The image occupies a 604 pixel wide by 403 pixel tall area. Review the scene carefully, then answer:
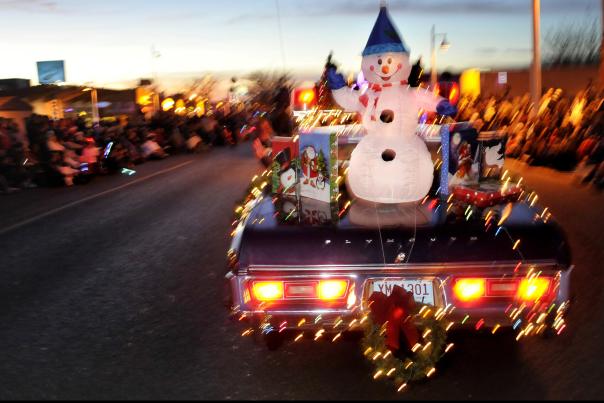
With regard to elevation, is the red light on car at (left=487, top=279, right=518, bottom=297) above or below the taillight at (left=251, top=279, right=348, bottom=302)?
below

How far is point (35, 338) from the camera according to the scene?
525cm

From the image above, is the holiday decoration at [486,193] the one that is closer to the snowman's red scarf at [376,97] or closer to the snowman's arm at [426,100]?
the snowman's arm at [426,100]

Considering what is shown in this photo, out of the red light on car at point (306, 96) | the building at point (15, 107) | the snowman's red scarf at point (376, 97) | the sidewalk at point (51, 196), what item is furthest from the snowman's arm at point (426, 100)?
the building at point (15, 107)

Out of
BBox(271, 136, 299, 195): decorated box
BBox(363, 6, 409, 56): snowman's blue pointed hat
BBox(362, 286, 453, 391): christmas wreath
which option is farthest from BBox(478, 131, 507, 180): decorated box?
BBox(362, 286, 453, 391): christmas wreath

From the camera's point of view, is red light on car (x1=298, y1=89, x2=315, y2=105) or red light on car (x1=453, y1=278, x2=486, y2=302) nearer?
red light on car (x1=453, y1=278, x2=486, y2=302)

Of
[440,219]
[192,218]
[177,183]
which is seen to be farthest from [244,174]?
[440,219]

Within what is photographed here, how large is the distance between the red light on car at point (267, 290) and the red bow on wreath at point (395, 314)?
1.68ft

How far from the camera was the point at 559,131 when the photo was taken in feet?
51.2

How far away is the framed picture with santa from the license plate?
1.11m

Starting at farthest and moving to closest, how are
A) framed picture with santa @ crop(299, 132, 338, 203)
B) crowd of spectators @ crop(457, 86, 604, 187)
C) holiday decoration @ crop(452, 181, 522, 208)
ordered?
crowd of spectators @ crop(457, 86, 604, 187) → framed picture with santa @ crop(299, 132, 338, 203) → holiday decoration @ crop(452, 181, 522, 208)

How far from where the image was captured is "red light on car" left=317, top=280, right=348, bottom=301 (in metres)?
4.09

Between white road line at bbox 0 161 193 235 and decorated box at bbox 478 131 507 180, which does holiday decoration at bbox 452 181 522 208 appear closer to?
decorated box at bbox 478 131 507 180

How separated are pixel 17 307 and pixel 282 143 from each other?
2563 millimetres

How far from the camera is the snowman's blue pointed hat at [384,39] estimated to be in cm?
552
